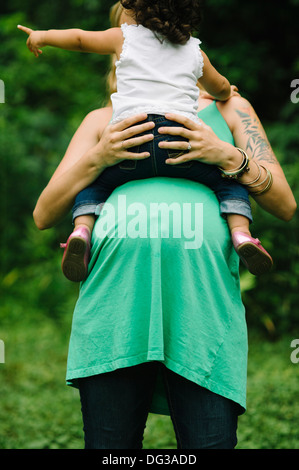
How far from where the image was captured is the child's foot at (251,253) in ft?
5.37

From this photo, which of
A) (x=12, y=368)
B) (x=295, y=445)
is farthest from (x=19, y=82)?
(x=295, y=445)

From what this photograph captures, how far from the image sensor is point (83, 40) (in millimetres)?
1892

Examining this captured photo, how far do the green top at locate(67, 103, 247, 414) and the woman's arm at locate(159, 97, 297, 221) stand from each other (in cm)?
13

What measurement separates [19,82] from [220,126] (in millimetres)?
6715

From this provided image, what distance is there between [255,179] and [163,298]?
51cm

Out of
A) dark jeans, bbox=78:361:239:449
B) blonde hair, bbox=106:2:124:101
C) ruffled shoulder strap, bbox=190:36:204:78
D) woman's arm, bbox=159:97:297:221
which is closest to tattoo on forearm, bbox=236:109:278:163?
woman's arm, bbox=159:97:297:221

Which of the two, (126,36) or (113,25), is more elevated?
(113,25)

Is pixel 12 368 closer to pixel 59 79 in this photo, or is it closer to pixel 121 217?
pixel 121 217

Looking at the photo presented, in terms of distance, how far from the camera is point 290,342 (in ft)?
15.8

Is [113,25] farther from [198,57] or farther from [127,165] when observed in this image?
[127,165]

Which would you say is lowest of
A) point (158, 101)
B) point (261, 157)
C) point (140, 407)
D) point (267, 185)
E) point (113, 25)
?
point (140, 407)

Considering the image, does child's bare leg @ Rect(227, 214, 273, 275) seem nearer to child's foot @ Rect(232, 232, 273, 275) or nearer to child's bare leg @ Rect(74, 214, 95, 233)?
child's foot @ Rect(232, 232, 273, 275)

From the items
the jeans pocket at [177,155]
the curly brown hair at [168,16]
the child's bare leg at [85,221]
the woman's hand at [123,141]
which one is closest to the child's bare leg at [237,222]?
the jeans pocket at [177,155]

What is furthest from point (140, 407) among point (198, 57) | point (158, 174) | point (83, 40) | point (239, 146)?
point (83, 40)
